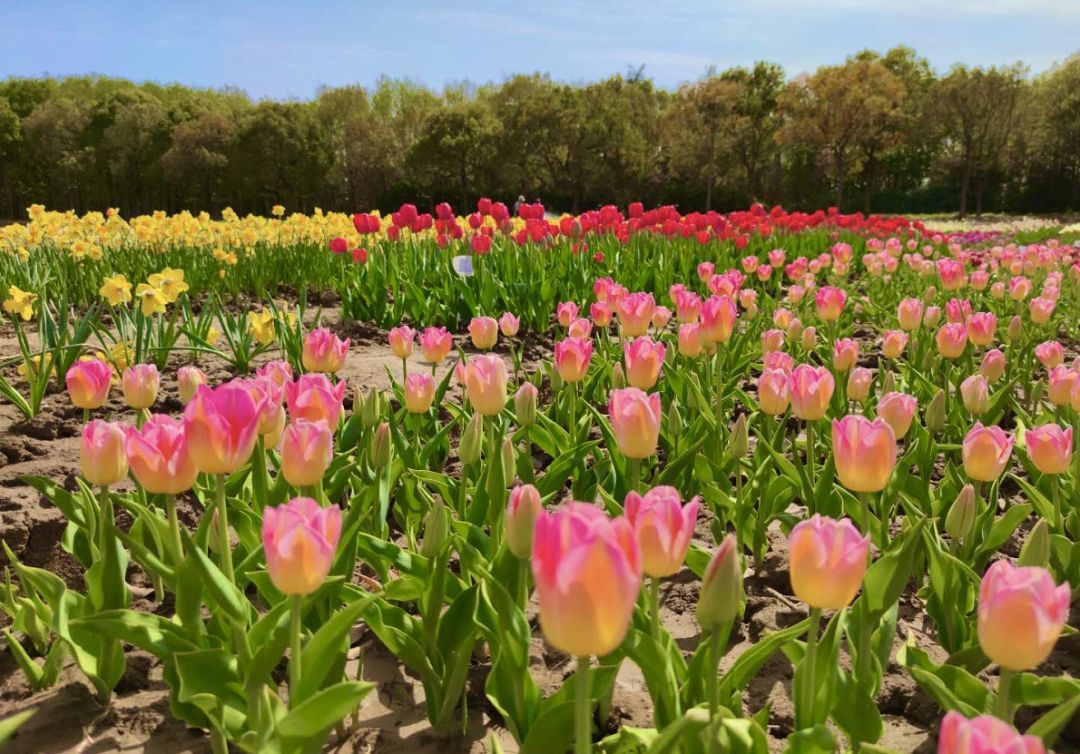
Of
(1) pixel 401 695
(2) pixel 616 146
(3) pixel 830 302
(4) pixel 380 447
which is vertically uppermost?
(2) pixel 616 146

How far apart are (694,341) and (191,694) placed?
1.94 metres

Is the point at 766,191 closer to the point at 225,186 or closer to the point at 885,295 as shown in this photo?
the point at 225,186

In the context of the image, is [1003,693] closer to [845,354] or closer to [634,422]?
[634,422]

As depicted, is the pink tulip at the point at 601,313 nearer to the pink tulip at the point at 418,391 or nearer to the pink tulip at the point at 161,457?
the pink tulip at the point at 418,391

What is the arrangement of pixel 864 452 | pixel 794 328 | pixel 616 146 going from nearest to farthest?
pixel 864 452, pixel 794 328, pixel 616 146

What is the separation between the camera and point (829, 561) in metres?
1.10

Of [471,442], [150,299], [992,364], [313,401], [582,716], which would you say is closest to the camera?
[582,716]

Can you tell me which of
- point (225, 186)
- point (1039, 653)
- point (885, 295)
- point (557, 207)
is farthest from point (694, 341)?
point (225, 186)

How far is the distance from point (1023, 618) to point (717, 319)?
1.84 m

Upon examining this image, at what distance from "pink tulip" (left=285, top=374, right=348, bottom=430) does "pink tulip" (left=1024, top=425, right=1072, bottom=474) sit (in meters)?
1.56

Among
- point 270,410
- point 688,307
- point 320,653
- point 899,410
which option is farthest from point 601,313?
point 320,653

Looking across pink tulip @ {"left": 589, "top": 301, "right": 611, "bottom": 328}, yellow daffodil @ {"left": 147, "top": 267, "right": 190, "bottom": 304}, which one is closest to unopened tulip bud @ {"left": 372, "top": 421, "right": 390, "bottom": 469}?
pink tulip @ {"left": 589, "top": 301, "right": 611, "bottom": 328}

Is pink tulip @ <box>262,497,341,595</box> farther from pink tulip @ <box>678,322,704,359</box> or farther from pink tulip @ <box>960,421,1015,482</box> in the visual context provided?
pink tulip @ <box>678,322,704,359</box>

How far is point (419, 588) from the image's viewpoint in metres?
1.72
